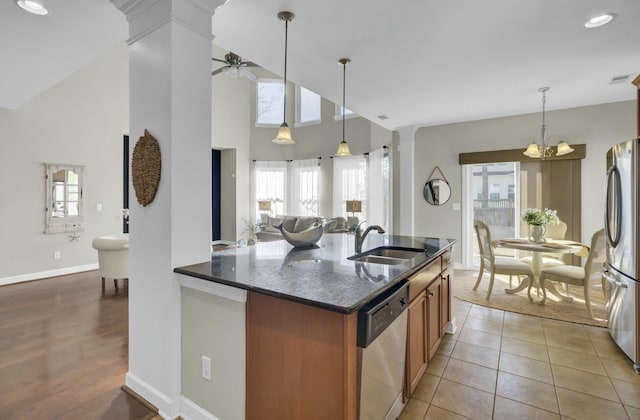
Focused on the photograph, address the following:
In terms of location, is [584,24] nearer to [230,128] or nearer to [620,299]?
[620,299]

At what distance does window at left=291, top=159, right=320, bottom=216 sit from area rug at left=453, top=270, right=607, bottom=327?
15.1 feet

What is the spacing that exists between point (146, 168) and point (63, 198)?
461 centimetres

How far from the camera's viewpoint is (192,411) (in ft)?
5.82

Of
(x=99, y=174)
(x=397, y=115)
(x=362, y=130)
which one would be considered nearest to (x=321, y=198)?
(x=362, y=130)

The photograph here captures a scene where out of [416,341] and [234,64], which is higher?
[234,64]

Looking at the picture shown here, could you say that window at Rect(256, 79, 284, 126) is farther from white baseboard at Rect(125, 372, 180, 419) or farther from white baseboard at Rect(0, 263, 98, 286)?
white baseboard at Rect(125, 372, 180, 419)

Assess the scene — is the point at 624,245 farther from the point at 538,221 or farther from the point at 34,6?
the point at 34,6

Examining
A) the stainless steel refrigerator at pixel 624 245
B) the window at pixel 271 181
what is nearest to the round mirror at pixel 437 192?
the stainless steel refrigerator at pixel 624 245

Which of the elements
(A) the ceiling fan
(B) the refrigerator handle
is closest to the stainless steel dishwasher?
(B) the refrigerator handle

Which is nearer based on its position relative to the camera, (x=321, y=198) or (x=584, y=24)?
(x=584, y=24)

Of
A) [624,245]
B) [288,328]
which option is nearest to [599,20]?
[624,245]

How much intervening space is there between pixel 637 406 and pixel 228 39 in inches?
150

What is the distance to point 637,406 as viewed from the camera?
1955mm

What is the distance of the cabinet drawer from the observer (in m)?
1.87
